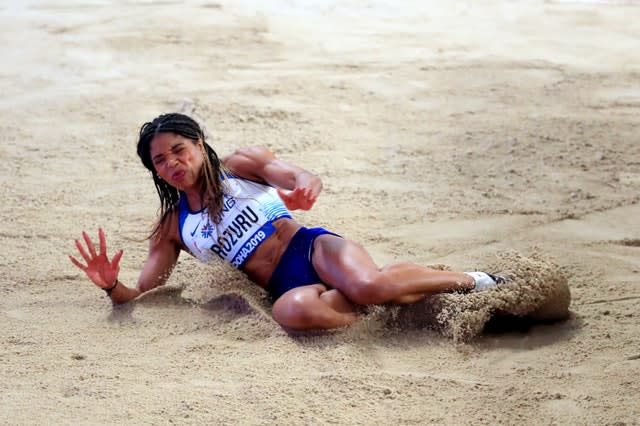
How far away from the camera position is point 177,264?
3824 millimetres

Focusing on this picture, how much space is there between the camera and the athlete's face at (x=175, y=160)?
3311mm

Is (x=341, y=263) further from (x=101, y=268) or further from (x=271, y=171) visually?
(x=101, y=268)

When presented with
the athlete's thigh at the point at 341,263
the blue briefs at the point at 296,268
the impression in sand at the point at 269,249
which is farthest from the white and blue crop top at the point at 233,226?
the athlete's thigh at the point at 341,263

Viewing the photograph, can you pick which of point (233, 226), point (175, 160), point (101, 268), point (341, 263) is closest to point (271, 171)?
point (233, 226)

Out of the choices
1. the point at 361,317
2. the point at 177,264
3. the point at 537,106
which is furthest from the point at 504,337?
the point at 537,106

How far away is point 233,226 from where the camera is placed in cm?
337

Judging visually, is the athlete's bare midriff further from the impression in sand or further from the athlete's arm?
the athlete's arm

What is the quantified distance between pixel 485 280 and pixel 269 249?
77 cm

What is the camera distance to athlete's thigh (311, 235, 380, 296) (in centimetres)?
315

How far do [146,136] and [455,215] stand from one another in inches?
57.3

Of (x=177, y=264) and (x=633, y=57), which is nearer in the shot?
(x=177, y=264)

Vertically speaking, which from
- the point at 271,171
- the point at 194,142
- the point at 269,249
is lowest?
the point at 269,249

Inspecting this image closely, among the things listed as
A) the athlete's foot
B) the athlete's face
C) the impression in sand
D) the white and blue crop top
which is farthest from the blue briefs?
the athlete's foot

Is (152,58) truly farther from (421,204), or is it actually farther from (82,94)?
(421,204)
